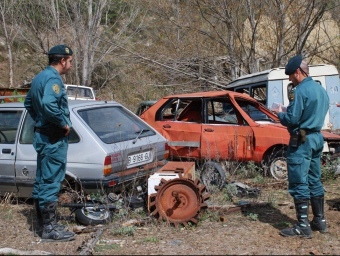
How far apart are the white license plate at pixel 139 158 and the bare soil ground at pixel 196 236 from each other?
0.73 metres

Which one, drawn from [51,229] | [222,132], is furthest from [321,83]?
[51,229]

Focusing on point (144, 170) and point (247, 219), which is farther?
point (144, 170)

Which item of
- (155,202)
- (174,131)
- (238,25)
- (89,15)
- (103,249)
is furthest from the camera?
(89,15)

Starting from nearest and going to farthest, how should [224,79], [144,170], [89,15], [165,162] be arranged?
[144,170], [165,162], [224,79], [89,15]

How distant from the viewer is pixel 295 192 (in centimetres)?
500

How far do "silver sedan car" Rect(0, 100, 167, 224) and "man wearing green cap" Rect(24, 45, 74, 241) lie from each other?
1.82ft

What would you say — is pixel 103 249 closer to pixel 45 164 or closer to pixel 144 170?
pixel 45 164

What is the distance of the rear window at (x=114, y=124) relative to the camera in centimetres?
624

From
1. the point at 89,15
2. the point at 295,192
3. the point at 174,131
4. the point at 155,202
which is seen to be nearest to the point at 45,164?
the point at 155,202

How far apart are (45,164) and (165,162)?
2.14m

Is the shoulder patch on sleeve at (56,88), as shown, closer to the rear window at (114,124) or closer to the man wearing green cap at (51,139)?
the man wearing green cap at (51,139)

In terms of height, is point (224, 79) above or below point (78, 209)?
above

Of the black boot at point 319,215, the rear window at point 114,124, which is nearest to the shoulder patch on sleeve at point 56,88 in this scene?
the rear window at point 114,124

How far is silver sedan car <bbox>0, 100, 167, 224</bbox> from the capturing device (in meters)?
5.86
